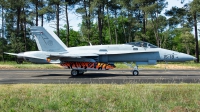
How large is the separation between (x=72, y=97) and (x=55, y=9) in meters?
39.0

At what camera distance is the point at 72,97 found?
8.27 meters

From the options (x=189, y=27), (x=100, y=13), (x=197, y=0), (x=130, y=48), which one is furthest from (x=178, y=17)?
(x=130, y=48)

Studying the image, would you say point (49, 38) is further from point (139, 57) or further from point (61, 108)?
point (61, 108)

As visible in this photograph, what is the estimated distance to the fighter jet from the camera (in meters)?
19.0

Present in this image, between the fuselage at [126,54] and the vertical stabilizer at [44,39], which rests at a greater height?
the vertical stabilizer at [44,39]

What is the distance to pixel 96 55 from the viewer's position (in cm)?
1948

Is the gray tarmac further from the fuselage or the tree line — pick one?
the tree line

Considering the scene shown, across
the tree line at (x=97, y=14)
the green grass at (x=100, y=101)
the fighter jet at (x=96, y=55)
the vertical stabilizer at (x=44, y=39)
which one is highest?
the tree line at (x=97, y=14)

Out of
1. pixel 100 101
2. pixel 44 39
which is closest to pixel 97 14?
pixel 44 39

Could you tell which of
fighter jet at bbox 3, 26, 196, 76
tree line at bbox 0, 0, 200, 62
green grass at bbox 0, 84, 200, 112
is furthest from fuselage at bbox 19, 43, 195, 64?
tree line at bbox 0, 0, 200, 62

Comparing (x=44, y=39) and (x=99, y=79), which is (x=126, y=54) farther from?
(x=44, y=39)

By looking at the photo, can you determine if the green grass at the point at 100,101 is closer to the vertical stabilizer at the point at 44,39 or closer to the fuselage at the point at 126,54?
the fuselage at the point at 126,54

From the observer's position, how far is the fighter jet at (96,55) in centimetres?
1898

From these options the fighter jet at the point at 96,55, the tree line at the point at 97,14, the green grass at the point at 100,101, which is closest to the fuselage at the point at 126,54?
the fighter jet at the point at 96,55
